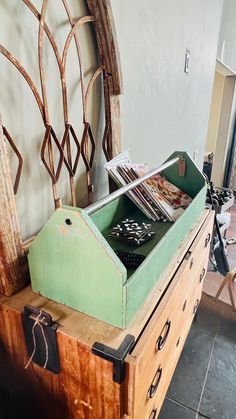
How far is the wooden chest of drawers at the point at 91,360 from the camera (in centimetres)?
56

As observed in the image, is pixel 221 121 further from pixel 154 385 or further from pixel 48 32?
pixel 154 385

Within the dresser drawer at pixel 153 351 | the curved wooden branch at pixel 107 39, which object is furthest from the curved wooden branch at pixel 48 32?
the dresser drawer at pixel 153 351

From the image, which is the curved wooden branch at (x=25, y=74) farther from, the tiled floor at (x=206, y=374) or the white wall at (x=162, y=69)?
the tiled floor at (x=206, y=374)

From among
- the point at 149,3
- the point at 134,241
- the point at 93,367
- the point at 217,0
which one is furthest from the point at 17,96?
the point at 217,0

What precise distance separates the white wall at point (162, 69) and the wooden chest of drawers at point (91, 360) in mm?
810

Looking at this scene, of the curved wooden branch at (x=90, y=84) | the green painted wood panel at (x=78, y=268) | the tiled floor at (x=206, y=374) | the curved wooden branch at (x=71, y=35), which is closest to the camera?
the green painted wood panel at (x=78, y=268)

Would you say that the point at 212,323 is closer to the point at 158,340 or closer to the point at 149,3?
the point at 158,340

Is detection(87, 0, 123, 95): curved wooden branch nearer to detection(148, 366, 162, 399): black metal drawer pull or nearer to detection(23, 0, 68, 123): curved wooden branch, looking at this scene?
detection(23, 0, 68, 123): curved wooden branch

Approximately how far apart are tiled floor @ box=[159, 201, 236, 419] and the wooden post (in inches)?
36.3

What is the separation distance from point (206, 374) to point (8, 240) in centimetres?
121

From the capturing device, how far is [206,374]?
4.31ft

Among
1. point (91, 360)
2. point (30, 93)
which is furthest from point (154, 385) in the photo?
point (30, 93)

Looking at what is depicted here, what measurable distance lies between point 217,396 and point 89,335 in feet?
3.25

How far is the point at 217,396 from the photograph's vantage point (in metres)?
1.21
